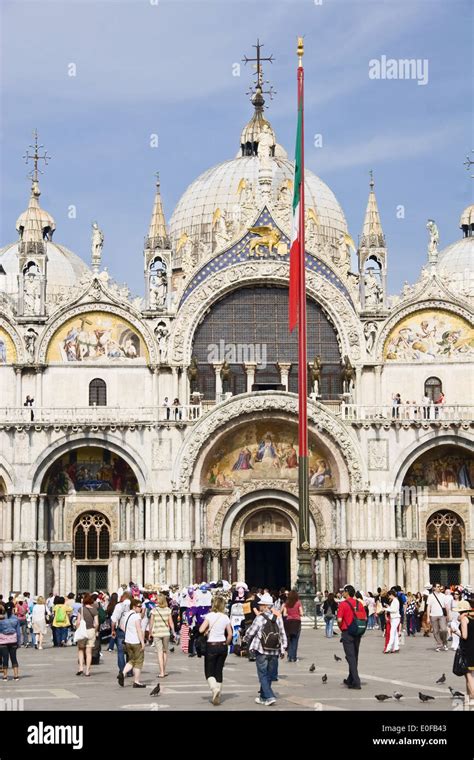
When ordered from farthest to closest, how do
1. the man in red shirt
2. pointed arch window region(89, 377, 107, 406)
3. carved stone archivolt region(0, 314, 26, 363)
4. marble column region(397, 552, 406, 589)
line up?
pointed arch window region(89, 377, 107, 406) < carved stone archivolt region(0, 314, 26, 363) < marble column region(397, 552, 406, 589) < the man in red shirt

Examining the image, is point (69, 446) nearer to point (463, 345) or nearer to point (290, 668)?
point (463, 345)

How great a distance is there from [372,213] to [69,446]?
16298 millimetres

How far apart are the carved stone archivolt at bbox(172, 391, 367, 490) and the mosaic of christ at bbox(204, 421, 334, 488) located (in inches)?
60.0

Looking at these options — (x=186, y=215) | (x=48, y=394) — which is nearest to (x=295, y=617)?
(x=48, y=394)

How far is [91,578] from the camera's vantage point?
57688mm

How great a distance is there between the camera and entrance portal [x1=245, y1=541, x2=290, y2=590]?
5900 centimetres

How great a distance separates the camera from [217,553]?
5681cm

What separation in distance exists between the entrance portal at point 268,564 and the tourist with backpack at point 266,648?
33278 mm

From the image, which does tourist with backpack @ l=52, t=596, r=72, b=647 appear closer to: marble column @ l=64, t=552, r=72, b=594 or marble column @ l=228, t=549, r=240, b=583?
marble column @ l=64, t=552, r=72, b=594

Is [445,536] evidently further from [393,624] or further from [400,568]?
[393,624]

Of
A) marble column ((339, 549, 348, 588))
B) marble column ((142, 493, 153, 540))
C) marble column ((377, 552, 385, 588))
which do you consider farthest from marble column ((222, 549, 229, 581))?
marble column ((377, 552, 385, 588))

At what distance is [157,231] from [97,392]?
7.84m

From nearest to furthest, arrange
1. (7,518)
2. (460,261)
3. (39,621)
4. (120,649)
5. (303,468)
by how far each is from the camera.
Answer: (120,649) < (39,621) < (303,468) < (7,518) < (460,261)

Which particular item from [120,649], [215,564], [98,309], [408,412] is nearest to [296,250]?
[408,412]
